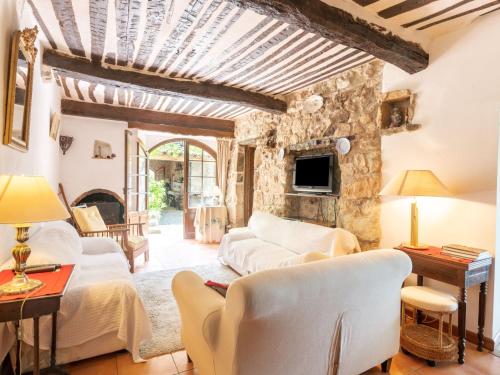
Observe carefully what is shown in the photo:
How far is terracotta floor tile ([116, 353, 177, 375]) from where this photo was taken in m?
1.85

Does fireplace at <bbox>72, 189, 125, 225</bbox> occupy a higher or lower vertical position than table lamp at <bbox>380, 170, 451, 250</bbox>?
lower

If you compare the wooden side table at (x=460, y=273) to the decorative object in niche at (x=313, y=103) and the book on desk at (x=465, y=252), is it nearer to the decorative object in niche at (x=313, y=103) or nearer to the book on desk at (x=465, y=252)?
the book on desk at (x=465, y=252)

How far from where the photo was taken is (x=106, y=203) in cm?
482

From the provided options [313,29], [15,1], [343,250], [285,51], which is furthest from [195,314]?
[285,51]

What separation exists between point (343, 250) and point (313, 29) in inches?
80.2

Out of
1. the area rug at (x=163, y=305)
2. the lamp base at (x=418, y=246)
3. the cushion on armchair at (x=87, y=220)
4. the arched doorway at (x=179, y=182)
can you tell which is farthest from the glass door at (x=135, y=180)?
the lamp base at (x=418, y=246)

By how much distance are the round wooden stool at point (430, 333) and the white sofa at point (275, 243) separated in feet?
2.53

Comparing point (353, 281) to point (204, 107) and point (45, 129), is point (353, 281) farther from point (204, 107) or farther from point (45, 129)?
point (204, 107)

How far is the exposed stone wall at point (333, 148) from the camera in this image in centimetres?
301

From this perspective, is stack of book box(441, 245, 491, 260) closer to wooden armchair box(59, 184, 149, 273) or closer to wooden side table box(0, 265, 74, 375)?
wooden side table box(0, 265, 74, 375)

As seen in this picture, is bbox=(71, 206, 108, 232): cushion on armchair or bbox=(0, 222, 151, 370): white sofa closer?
bbox=(0, 222, 151, 370): white sofa

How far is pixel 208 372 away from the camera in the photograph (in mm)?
1531

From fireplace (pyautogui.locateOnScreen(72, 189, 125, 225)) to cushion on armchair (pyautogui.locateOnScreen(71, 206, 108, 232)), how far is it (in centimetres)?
90

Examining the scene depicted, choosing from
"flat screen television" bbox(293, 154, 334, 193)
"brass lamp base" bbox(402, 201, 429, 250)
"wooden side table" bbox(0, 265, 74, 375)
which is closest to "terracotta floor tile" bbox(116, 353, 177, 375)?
"wooden side table" bbox(0, 265, 74, 375)
